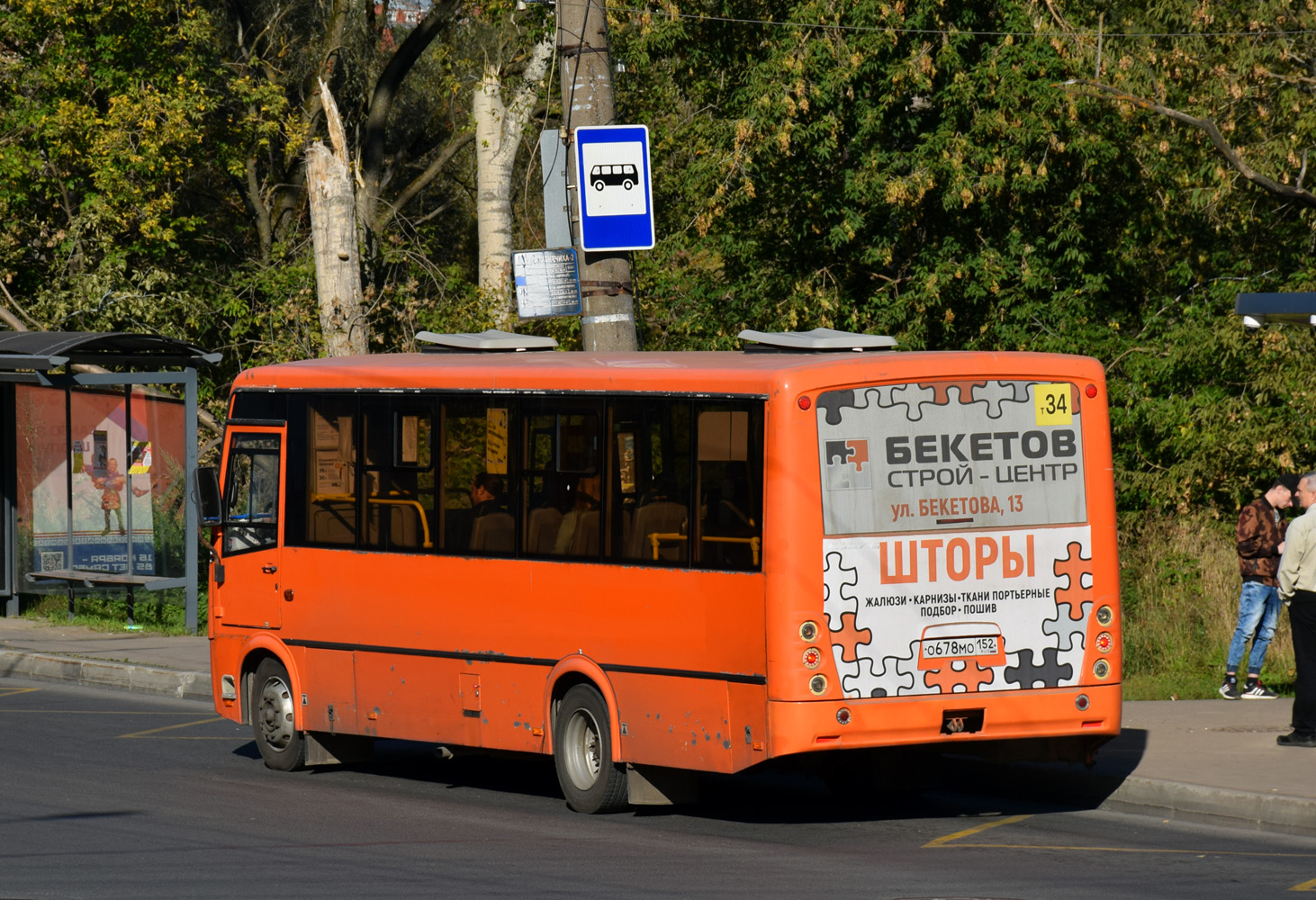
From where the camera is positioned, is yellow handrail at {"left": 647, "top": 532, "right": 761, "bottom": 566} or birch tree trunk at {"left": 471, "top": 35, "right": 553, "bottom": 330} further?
birch tree trunk at {"left": 471, "top": 35, "right": 553, "bottom": 330}

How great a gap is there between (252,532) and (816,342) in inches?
186

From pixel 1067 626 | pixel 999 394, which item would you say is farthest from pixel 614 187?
pixel 1067 626

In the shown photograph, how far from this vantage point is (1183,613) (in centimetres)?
1717

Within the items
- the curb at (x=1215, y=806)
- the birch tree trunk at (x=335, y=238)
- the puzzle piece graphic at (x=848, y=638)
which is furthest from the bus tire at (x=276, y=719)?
the birch tree trunk at (x=335, y=238)

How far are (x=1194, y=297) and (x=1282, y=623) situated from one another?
25.8ft

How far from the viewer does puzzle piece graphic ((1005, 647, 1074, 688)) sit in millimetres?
10047

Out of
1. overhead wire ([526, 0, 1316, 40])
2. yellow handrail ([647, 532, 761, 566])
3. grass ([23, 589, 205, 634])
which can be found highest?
overhead wire ([526, 0, 1316, 40])

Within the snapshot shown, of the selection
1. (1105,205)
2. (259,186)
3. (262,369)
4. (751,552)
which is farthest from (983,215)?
(259,186)

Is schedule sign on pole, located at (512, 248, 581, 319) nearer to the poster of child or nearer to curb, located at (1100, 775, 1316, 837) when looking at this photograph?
curb, located at (1100, 775, 1316, 837)

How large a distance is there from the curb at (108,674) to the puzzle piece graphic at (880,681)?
891 centimetres

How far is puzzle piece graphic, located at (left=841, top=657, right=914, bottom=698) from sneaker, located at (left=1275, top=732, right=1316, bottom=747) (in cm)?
344

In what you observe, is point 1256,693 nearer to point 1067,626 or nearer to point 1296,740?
point 1296,740

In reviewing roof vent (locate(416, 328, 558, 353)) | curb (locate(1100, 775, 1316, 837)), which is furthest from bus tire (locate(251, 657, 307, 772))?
curb (locate(1100, 775, 1316, 837))

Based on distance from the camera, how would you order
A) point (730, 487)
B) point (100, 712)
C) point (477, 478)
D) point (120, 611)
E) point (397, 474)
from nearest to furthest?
point (730, 487) → point (477, 478) → point (397, 474) → point (100, 712) → point (120, 611)
